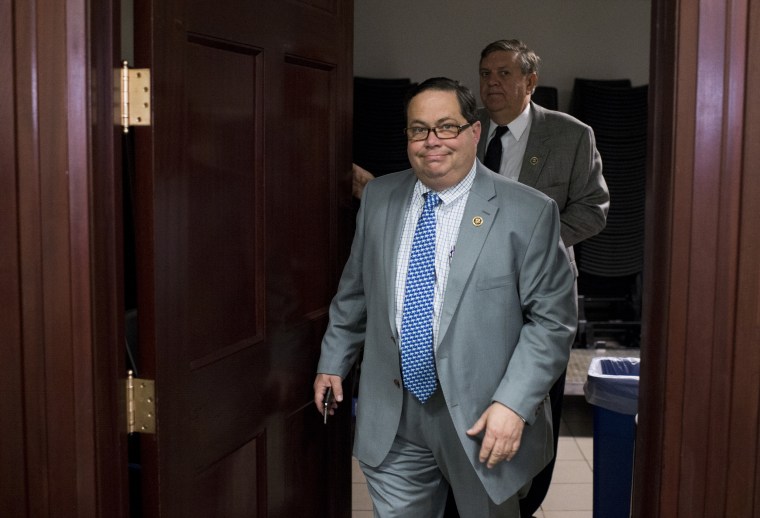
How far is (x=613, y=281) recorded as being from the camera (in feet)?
20.3

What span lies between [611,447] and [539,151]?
113 centimetres

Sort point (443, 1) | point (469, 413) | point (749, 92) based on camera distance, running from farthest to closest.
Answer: point (443, 1), point (469, 413), point (749, 92)

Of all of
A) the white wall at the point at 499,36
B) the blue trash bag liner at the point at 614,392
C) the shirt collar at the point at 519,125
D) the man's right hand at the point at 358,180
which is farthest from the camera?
the white wall at the point at 499,36

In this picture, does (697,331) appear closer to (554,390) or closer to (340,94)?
(340,94)

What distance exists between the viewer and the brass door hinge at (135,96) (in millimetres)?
1751

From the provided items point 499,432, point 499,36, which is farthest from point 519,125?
point 499,36

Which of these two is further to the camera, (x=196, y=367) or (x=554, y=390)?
(x=554, y=390)

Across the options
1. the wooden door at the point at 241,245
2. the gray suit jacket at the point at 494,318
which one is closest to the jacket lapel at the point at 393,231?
the gray suit jacket at the point at 494,318

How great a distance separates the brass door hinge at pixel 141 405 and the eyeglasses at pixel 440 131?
0.91m

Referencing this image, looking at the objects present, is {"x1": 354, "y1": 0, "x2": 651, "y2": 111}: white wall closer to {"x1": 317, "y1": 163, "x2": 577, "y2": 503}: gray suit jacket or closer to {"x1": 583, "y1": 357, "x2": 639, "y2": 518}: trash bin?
{"x1": 583, "y1": 357, "x2": 639, "y2": 518}: trash bin

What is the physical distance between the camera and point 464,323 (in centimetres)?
219

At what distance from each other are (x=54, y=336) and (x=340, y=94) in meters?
1.23

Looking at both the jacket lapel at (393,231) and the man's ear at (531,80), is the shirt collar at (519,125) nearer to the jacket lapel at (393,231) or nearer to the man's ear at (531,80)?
the man's ear at (531,80)

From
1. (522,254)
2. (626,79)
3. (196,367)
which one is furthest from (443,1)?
(196,367)
